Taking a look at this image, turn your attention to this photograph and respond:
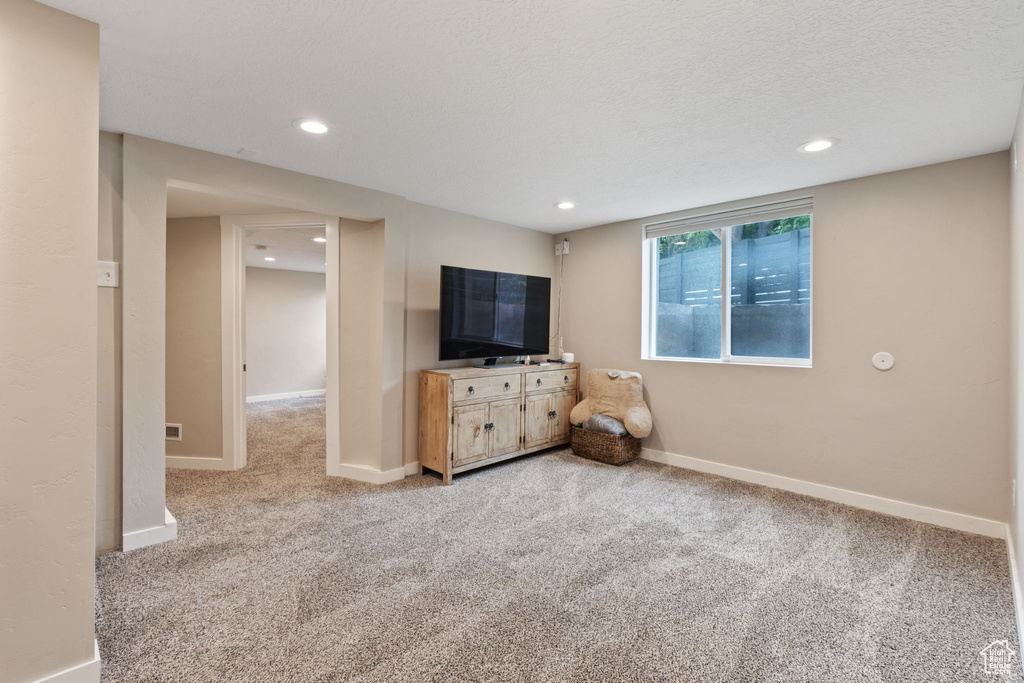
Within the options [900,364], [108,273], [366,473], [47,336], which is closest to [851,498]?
[900,364]

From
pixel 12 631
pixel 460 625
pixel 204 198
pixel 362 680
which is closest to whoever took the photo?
pixel 12 631

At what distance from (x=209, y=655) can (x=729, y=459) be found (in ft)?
11.4

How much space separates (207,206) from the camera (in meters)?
3.62

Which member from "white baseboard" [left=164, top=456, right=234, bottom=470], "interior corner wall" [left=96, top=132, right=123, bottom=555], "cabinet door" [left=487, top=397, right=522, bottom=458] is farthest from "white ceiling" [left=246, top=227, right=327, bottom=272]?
"cabinet door" [left=487, top=397, right=522, bottom=458]

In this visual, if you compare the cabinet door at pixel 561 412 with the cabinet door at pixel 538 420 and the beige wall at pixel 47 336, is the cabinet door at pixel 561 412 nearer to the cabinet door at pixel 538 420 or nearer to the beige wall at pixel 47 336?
the cabinet door at pixel 538 420

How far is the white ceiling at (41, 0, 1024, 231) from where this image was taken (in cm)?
152

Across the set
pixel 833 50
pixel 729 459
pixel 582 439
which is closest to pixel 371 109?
pixel 833 50

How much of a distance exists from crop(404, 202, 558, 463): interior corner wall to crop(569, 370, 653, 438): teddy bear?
115 cm

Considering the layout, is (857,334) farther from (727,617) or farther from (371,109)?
(371,109)

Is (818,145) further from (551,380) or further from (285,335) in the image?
(285,335)

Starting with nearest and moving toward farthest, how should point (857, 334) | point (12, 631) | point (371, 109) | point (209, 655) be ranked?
point (12, 631) → point (209, 655) → point (371, 109) → point (857, 334)

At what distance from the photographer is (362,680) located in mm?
1550

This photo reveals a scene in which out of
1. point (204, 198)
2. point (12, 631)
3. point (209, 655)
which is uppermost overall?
point (204, 198)

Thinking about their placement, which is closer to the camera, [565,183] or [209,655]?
[209,655]
